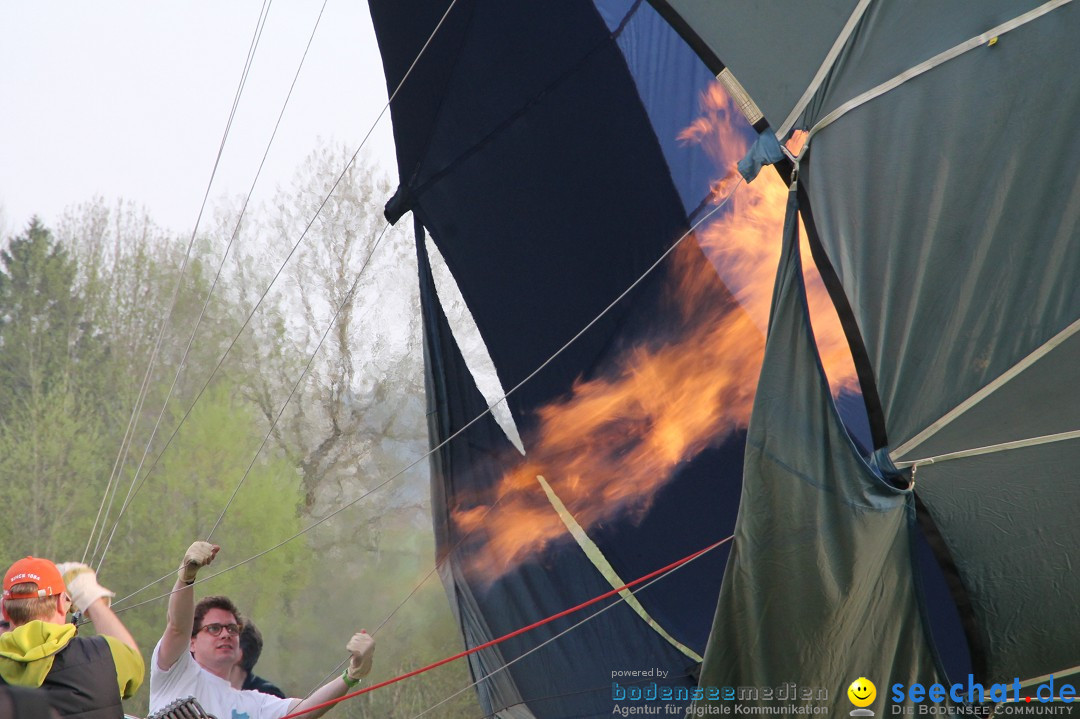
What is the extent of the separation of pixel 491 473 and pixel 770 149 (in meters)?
1.85

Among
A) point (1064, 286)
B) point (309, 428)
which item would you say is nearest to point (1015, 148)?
point (1064, 286)

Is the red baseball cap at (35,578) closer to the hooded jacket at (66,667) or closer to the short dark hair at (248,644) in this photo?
the hooded jacket at (66,667)

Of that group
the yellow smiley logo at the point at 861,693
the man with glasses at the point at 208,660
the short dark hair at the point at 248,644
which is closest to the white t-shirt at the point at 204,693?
the man with glasses at the point at 208,660

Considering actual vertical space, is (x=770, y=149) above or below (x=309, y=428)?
below

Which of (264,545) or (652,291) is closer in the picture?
(652,291)

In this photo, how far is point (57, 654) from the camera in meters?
1.59

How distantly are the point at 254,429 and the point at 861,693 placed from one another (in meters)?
6.63

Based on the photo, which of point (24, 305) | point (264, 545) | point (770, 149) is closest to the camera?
point (770, 149)

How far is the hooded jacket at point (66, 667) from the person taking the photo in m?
1.55

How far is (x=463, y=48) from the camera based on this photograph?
3150 millimetres

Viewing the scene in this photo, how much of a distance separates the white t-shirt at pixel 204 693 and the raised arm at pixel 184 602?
35 millimetres

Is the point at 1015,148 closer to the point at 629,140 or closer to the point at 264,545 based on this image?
the point at 629,140

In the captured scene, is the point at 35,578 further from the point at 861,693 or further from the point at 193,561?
the point at 861,693

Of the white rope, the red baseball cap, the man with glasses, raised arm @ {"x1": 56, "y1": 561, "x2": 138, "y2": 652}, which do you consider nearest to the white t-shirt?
the man with glasses
